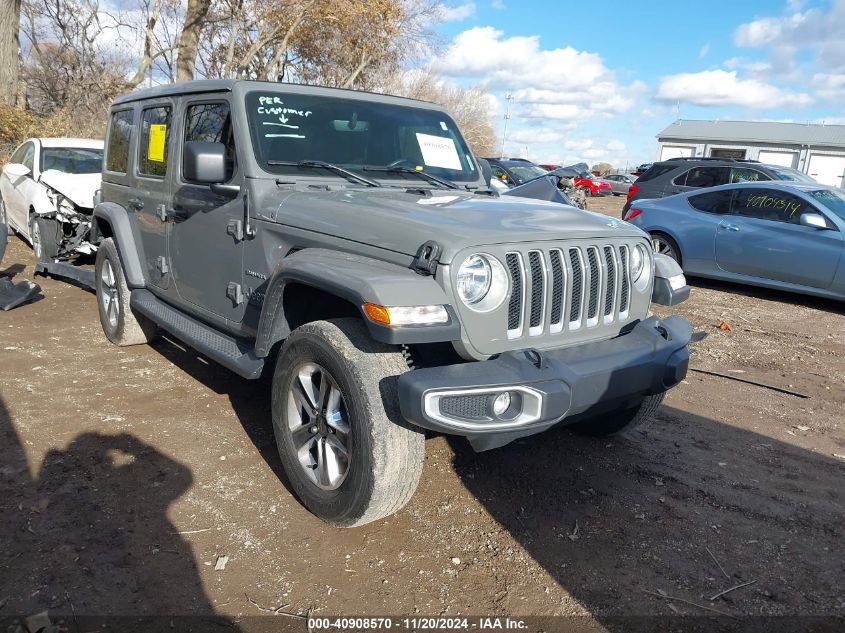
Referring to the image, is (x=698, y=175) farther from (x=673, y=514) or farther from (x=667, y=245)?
(x=673, y=514)

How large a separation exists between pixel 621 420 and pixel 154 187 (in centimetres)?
353

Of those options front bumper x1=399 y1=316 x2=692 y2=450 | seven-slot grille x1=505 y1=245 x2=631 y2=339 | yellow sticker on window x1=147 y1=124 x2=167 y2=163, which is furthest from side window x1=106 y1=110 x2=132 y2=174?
front bumper x1=399 y1=316 x2=692 y2=450

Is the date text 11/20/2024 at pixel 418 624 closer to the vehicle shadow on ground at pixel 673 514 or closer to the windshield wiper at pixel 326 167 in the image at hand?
the vehicle shadow on ground at pixel 673 514

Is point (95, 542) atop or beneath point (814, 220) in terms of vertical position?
beneath

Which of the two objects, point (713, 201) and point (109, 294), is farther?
point (713, 201)

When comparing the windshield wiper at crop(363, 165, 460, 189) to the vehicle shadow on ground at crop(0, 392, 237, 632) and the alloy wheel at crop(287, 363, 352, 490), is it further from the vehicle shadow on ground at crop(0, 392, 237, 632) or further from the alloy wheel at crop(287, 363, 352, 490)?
the vehicle shadow on ground at crop(0, 392, 237, 632)

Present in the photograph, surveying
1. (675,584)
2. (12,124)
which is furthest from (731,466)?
(12,124)

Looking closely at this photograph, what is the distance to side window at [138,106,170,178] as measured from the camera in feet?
15.1

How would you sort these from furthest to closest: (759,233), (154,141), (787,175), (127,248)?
1. (787,175)
2. (759,233)
3. (127,248)
4. (154,141)

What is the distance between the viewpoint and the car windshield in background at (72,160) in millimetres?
8812

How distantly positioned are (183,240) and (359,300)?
2.22 metres

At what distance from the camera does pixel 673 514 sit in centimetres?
338

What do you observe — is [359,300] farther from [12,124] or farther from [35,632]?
[12,124]

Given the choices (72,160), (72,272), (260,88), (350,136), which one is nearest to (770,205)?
(350,136)
